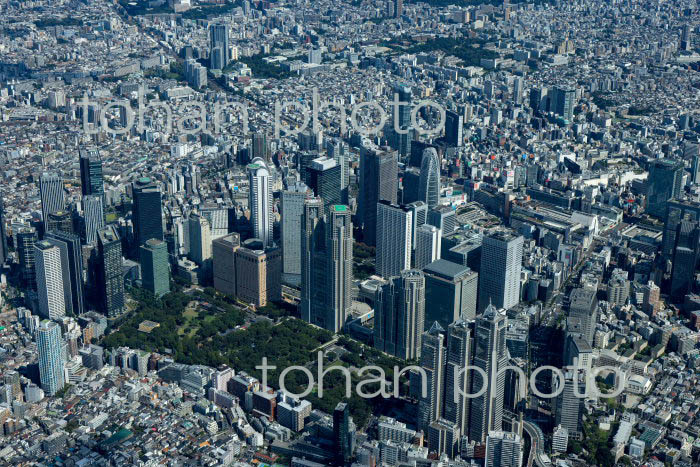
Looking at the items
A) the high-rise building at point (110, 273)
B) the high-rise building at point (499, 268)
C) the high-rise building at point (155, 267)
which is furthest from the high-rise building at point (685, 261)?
the high-rise building at point (110, 273)

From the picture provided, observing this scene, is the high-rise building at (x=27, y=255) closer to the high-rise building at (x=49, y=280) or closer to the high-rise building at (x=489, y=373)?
the high-rise building at (x=49, y=280)

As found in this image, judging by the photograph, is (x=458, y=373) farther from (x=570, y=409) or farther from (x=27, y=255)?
(x=27, y=255)

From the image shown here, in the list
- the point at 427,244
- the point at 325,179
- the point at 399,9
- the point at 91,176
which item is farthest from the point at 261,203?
the point at 399,9

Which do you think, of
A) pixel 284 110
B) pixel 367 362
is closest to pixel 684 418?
pixel 367 362

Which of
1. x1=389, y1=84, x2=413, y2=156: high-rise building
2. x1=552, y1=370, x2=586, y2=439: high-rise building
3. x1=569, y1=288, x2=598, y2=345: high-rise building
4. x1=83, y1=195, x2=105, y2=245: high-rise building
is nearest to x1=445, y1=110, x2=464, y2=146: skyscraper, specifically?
x1=389, y1=84, x2=413, y2=156: high-rise building

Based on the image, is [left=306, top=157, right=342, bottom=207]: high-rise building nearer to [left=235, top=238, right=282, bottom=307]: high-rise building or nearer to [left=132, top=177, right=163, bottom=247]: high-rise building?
[left=235, top=238, right=282, bottom=307]: high-rise building

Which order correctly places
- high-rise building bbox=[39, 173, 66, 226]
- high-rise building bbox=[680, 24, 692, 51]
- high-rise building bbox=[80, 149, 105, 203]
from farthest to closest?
high-rise building bbox=[680, 24, 692, 51], high-rise building bbox=[80, 149, 105, 203], high-rise building bbox=[39, 173, 66, 226]
